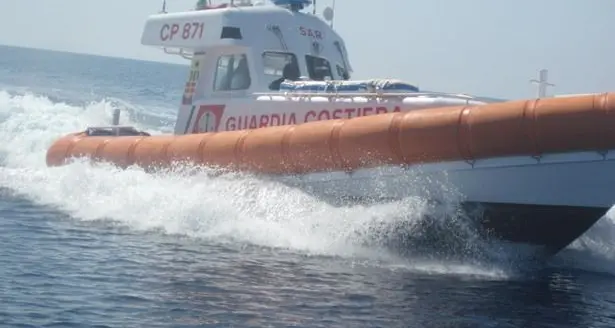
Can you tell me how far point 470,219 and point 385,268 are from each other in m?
0.96

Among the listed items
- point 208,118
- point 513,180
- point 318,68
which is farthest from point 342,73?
point 513,180

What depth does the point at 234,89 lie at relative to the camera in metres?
13.1

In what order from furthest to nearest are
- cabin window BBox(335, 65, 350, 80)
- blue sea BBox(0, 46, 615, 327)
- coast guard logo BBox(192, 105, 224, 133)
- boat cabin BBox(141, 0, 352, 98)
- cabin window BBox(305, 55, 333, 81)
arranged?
cabin window BBox(335, 65, 350, 80), cabin window BBox(305, 55, 333, 81), coast guard logo BBox(192, 105, 224, 133), boat cabin BBox(141, 0, 352, 98), blue sea BBox(0, 46, 615, 327)

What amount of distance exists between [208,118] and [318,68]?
1.67 meters

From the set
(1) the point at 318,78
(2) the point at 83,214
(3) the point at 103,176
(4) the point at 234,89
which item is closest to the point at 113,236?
(2) the point at 83,214

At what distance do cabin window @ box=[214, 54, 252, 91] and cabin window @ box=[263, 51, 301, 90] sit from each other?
0.28 m

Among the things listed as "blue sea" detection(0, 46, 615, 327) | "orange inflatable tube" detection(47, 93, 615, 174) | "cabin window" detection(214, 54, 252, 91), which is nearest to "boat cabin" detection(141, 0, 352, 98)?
"cabin window" detection(214, 54, 252, 91)

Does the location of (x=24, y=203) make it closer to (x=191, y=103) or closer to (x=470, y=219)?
(x=191, y=103)

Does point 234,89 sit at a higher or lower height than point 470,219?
higher

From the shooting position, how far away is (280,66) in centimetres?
1321

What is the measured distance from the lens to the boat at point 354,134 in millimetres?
8938

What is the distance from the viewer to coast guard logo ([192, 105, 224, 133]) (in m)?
13.1

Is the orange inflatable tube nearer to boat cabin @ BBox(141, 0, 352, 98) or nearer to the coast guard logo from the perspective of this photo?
the coast guard logo

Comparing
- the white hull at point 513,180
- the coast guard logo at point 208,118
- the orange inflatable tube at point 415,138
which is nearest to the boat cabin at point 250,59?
the coast guard logo at point 208,118
